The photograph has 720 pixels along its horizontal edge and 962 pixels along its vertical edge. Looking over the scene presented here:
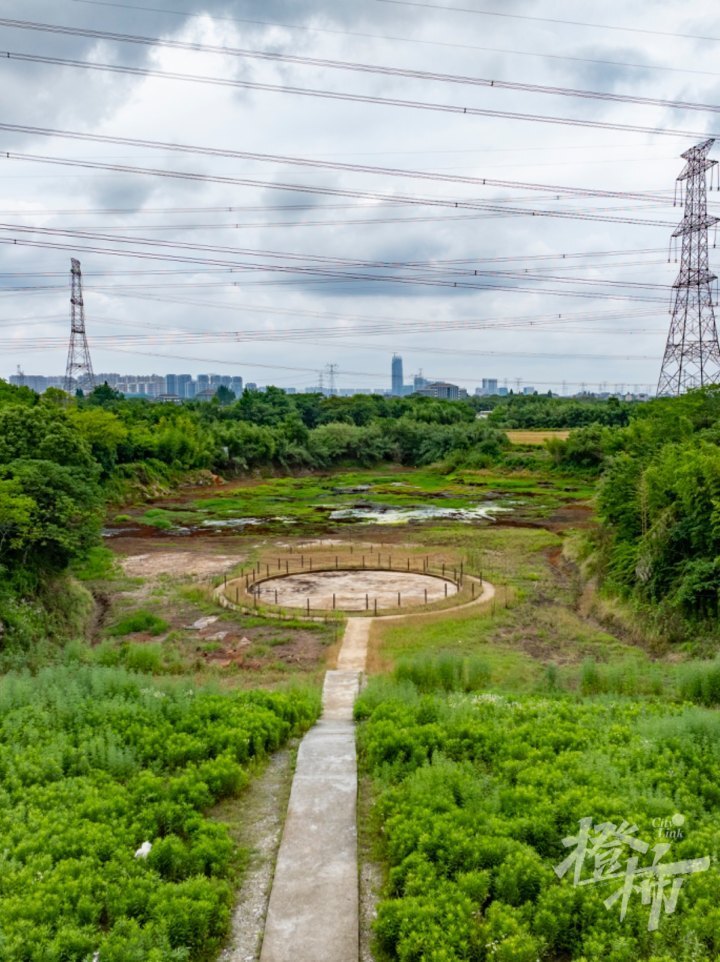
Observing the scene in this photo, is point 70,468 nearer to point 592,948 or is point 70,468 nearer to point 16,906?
point 16,906

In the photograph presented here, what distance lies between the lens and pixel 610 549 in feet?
99.8

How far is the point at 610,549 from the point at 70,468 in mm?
20941

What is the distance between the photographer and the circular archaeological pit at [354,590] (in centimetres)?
2700

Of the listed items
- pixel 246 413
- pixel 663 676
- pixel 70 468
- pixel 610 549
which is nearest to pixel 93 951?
pixel 663 676

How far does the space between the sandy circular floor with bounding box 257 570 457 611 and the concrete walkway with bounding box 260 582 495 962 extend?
538 inches

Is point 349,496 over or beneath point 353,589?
over

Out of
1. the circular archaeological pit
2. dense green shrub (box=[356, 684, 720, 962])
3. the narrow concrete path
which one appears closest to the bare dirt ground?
the circular archaeological pit

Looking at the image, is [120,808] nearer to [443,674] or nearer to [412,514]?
[443,674]

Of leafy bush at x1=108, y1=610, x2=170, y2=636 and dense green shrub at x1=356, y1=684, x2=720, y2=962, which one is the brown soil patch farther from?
dense green shrub at x1=356, y1=684, x2=720, y2=962

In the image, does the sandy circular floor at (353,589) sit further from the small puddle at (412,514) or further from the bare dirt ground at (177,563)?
the small puddle at (412,514)

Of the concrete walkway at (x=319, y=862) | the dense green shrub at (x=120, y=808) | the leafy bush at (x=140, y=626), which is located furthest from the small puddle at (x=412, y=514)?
the concrete walkway at (x=319, y=862)

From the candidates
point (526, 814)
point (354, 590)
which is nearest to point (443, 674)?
point (526, 814)

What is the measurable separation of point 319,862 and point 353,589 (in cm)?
2069

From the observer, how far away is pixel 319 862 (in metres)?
8.83
